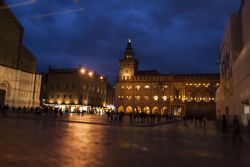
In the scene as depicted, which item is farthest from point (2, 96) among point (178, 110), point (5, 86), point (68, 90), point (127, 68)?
point (178, 110)

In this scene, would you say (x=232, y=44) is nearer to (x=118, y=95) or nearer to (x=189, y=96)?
(x=189, y=96)

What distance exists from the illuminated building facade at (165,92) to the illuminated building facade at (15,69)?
41.7 metres

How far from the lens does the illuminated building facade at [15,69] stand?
58.0 metres

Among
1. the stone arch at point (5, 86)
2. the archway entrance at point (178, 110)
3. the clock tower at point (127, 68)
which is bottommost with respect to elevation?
the archway entrance at point (178, 110)

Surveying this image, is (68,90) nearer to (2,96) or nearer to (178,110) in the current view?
(2,96)

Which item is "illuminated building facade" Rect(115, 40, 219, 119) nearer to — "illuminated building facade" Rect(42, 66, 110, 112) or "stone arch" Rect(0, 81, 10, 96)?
"illuminated building facade" Rect(42, 66, 110, 112)

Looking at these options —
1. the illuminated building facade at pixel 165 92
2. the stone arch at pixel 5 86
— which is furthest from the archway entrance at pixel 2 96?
the illuminated building facade at pixel 165 92

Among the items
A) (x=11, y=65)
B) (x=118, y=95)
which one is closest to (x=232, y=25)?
(x=11, y=65)

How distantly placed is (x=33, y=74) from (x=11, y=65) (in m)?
7.11

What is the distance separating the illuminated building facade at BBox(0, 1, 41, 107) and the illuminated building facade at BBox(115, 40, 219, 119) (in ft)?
137

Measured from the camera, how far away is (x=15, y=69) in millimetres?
61000

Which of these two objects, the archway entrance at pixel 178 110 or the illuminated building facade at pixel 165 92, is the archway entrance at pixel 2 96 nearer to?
the illuminated building facade at pixel 165 92

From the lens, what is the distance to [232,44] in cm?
3344

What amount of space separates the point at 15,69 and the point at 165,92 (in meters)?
54.8
